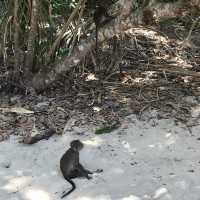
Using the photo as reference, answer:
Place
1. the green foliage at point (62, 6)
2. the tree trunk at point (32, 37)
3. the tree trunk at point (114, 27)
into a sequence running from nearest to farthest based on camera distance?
1. the tree trunk at point (114, 27)
2. the tree trunk at point (32, 37)
3. the green foliage at point (62, 6)

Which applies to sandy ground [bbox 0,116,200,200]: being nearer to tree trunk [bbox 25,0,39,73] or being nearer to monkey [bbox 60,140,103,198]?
monkey [bbox 60,140,103,198]

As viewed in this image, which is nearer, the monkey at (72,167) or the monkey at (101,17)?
the monkey at (72,167)

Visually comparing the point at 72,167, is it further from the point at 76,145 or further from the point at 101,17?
the point at 101,17

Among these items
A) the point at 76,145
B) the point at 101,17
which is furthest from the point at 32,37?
the point at 76,145

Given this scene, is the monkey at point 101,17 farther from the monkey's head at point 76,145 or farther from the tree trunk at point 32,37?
the monkey's head at point 76,145

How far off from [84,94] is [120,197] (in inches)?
66.7

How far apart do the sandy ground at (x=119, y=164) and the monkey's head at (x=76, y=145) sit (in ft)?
0.43

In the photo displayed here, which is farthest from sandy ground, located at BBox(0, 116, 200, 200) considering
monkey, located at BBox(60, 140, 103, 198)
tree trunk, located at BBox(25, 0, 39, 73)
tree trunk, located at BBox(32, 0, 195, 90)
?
tree trunk, located at BBox(25, 0, 39, 73)


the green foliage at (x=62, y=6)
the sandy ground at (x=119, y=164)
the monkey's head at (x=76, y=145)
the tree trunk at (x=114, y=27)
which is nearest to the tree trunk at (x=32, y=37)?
the tree trunk at (x=114, y=27)

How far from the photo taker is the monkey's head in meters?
4.29

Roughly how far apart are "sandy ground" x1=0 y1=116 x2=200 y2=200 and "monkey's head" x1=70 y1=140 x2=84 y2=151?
0.43ft

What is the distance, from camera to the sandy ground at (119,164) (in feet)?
12.8

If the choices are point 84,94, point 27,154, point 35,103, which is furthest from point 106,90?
point 27,154

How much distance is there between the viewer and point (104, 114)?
16.3 feet
